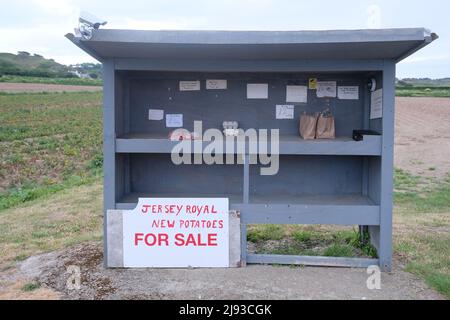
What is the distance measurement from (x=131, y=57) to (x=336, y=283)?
305cm

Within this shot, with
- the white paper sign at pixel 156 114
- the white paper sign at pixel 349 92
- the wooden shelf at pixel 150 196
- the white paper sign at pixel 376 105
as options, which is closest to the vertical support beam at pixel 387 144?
the white paper sign at pixel 376 105

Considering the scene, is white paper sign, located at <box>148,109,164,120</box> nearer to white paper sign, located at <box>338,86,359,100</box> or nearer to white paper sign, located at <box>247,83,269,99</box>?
white paper sign, located at <box>247,83,269,99</box>

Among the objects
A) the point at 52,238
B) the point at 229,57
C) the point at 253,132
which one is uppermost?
the point at 229,57

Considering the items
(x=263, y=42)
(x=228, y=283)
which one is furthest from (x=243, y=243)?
(x=263, y=42)

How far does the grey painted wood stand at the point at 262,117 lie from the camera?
438 cm

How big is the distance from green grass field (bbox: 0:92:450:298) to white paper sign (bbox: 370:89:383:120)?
1537 millimetres

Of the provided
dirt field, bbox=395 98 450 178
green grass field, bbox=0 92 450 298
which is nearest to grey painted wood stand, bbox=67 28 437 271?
green grass field, bbox=0 92 450 298

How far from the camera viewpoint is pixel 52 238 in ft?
22.1

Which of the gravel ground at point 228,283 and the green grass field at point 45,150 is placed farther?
the green grass field at point 45,150

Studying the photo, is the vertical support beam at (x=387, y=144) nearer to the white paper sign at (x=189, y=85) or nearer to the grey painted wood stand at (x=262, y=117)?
the grey painted wood stand at (x=262, y=117)

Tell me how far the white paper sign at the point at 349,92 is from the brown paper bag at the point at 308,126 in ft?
1.42

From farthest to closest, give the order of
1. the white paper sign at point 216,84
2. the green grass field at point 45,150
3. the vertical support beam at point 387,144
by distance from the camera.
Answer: the green grass field at point 45,150, the white paper sign at point 216,84, the vertical support beam at point 387,144
